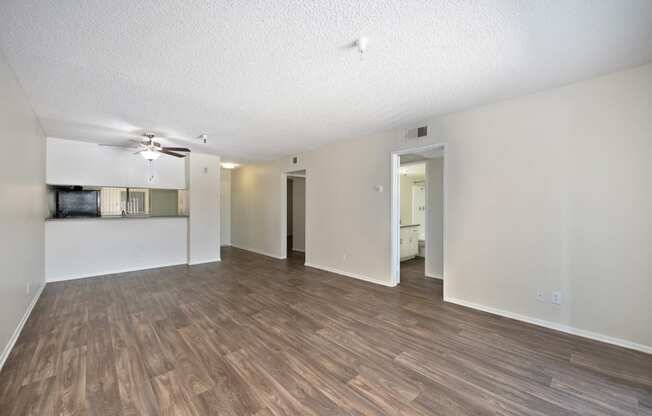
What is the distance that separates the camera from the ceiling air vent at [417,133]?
3843mm

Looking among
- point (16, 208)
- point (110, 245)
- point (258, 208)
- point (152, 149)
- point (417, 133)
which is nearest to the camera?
point (16, 208)

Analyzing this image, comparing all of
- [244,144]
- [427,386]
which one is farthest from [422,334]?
[244,144]

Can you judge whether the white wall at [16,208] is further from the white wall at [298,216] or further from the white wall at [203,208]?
the white wall at [298,216]

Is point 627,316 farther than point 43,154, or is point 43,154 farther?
point 43,154

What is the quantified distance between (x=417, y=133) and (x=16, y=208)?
4.74 metres

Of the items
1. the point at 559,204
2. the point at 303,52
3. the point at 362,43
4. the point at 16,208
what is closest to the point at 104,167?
the point at 16,208

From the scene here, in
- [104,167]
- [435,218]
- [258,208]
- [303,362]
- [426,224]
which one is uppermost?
[104,167]

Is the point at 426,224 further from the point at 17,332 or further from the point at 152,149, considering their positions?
the point at 17,332

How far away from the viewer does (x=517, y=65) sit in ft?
7.67

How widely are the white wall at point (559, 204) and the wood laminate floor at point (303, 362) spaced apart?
0.35 meters

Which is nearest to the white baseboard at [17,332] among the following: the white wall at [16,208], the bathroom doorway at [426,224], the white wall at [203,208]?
the white wall at [16,208]

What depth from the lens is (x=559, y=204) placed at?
2.77 metres

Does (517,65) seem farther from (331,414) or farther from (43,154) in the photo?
(43,154)

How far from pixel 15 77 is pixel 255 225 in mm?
5442
